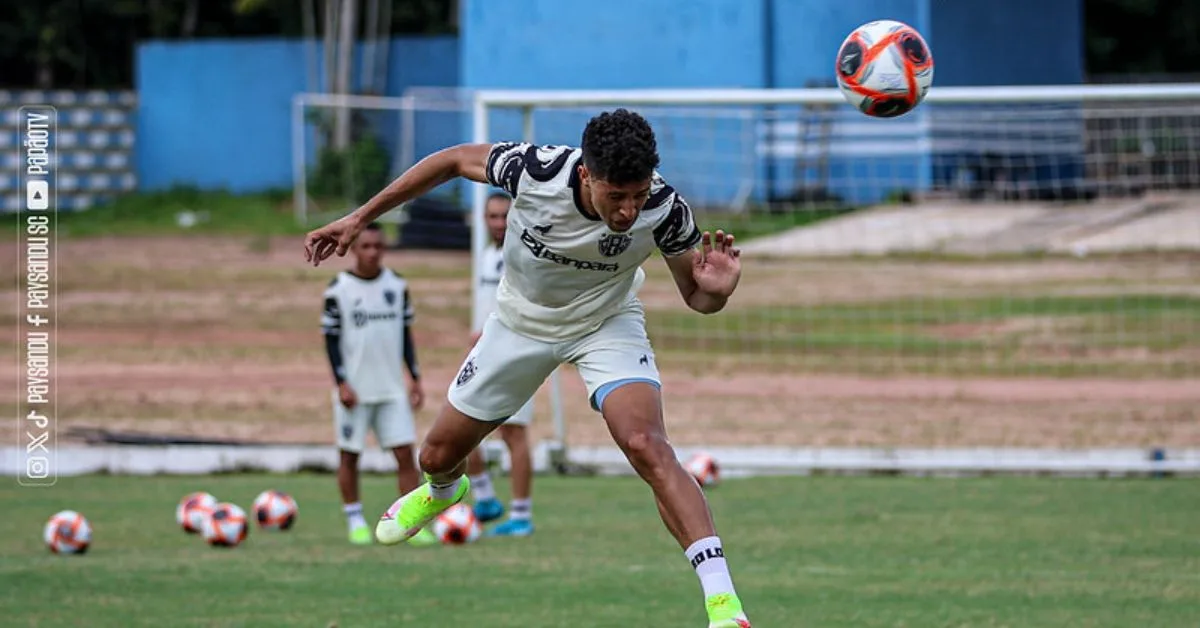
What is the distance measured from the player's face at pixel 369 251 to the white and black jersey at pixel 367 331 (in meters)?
0.14

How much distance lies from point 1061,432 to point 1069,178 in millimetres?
6247

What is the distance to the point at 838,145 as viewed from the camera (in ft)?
78.5

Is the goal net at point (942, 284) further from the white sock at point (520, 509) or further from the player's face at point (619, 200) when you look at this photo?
the player's face at point (619, 200)

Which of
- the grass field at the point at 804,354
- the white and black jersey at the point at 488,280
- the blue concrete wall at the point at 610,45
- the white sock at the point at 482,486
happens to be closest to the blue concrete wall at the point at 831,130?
the blue concrete wall at the point at 610,45

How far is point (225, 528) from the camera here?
415 inches

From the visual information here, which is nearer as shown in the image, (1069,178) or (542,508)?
(542,508)

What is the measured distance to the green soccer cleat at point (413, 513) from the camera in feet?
25.7

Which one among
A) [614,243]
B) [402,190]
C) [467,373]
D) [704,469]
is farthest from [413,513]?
[704,469]

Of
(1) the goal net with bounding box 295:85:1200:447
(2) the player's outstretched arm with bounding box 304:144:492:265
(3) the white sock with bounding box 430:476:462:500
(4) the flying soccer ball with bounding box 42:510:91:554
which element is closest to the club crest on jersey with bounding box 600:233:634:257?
(2) the player's outstretched arm with bounding box 304:144:492:265

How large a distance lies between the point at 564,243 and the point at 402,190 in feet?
2.28

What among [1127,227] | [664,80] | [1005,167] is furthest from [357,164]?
[1127,227]

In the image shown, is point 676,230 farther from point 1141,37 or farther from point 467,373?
Result: point 1141,37

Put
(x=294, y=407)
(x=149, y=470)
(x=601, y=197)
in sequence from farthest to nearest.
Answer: (x=294, y=407) < (x=149, y=470) < (x=601, y=197)

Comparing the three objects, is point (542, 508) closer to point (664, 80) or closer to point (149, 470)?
point (149, 470)
